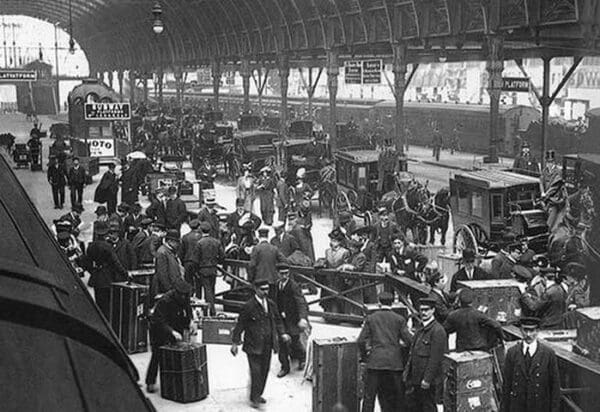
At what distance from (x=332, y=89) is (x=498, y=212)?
15462 millimetres

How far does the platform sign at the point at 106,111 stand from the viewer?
17.5 m

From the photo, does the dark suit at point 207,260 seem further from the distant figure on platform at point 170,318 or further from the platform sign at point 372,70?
the platform sign at point 372,70

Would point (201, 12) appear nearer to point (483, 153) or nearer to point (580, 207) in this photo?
point (483, 153)

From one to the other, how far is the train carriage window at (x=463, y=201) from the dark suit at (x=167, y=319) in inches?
343

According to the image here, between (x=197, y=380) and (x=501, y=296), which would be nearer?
(x=197, y=380)

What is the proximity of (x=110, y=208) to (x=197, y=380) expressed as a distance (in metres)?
12.1

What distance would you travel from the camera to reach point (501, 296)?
30.3 ft

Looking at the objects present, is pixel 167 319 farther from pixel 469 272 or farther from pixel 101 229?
pixel 469 272

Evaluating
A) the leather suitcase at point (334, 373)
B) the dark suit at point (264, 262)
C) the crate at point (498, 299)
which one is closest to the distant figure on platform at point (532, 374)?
the leather suitcase at point (334, 373)

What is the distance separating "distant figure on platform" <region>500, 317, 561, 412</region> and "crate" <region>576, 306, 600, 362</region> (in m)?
0.48

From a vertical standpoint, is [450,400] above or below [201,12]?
below

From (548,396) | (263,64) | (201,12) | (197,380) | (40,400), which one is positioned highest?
(201,12)

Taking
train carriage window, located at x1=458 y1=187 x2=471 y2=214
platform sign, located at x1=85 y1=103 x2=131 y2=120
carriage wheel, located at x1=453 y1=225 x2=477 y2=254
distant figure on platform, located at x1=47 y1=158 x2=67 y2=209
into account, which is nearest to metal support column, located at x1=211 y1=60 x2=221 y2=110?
distant figure on platform, located at x1=47 y1=158 x2=67 y2=209

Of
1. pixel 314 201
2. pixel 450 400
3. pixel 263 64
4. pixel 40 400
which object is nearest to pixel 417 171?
pixel 314 201
